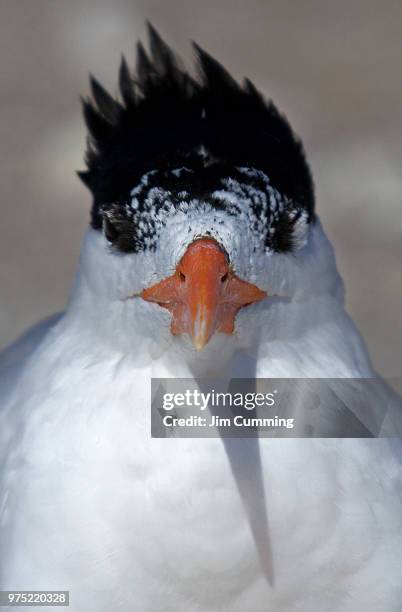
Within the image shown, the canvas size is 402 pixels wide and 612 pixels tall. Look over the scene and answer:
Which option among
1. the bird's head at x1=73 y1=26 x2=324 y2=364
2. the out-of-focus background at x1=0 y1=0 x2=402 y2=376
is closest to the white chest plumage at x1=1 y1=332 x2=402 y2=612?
the bird's head at x1=73 y1=26 x2=324 y2=364

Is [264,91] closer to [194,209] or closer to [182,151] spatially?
[182,151]

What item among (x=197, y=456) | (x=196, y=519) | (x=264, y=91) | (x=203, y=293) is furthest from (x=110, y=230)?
(x=264, y=91)

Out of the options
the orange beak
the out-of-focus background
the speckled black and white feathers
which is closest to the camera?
the orange beak

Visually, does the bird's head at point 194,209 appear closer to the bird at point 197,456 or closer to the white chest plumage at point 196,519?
the bird at point 197,456

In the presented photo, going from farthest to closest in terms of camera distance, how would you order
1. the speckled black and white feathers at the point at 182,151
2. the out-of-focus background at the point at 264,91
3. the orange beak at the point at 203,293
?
the out-of-focus background at the point at 264,91, the speckled black and white feathers at the point at 182,151, the orange beak at the point at 203,293

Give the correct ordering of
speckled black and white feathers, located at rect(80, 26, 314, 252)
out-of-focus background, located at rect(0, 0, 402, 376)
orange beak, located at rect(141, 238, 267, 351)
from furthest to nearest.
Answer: out-of-focus background, located at rect(0, 0, 402, 376), speckled black and white feathers, located at rect(80, 26, 314, 252), orange beak, located at rect(141, 238, 267, 351)

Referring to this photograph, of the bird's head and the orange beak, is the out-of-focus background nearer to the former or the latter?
the bird's head

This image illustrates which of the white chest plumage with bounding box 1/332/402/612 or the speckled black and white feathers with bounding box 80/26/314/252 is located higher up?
the speckled black and white feathers with bounding box 80/26/314/252

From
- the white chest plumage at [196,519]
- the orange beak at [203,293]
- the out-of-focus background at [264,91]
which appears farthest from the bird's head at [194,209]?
the out-of-focus background at [264,91]
